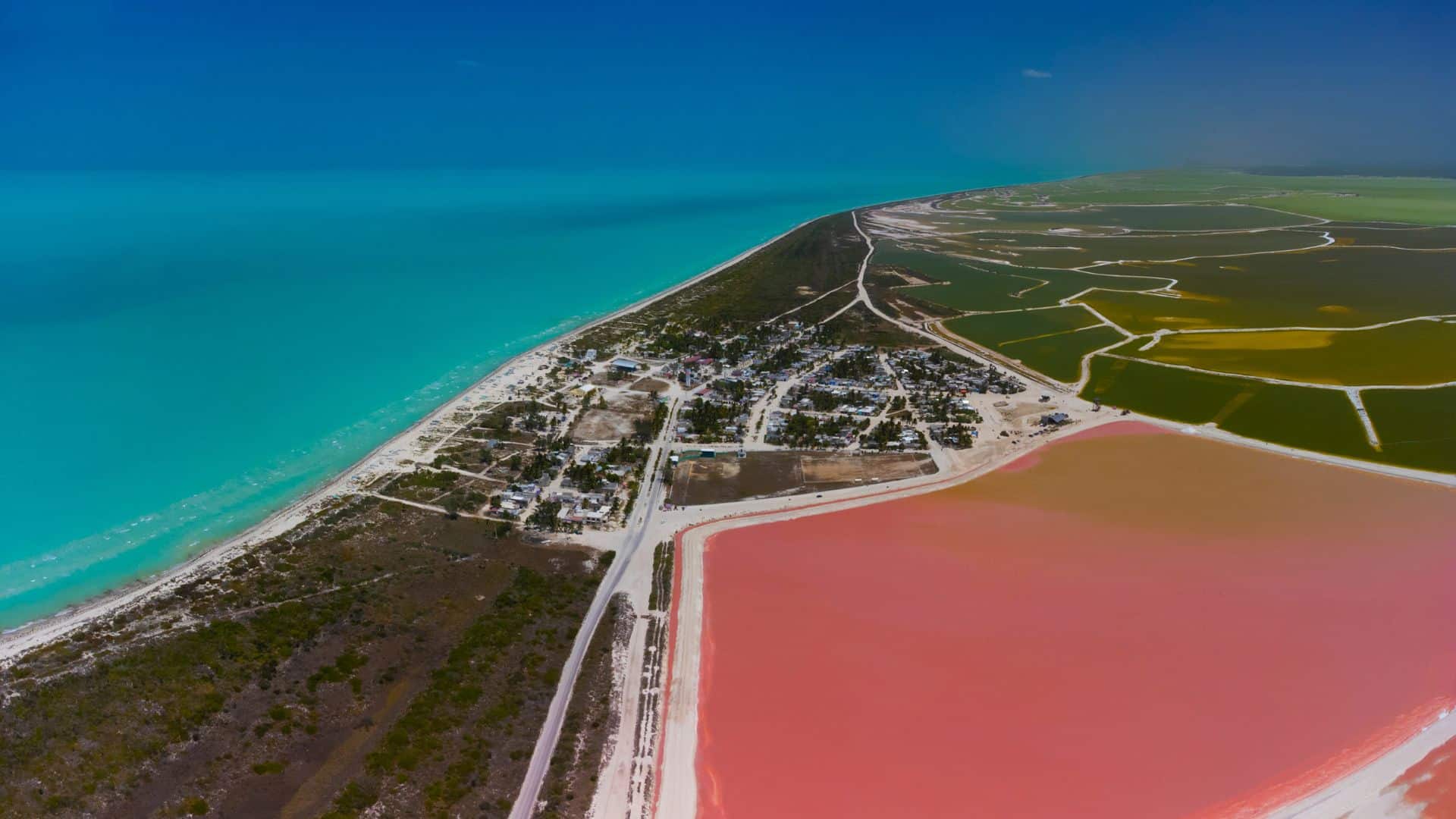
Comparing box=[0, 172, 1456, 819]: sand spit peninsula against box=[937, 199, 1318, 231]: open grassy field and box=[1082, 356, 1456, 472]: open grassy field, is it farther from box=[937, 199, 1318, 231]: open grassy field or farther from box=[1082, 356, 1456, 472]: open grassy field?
box=[937, 199, 1318, 231]: open grassy field

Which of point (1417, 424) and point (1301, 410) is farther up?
point (1301, 410)

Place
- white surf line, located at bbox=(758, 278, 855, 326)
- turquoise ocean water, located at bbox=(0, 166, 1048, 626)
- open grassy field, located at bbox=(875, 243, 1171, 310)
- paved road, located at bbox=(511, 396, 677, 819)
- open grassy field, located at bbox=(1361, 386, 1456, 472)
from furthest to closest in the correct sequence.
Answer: open grassy field, located at bbox=(875, 243, 1171, 310)
white surf line, located at bbox=(758, 278, 855, 326)
open grassy field, located at bbox=(1361, 386, 1456, 472)
turquoise ocean water, located at bbox=(0, 166, 1048, 626)
paved road, located at bbox=(511, 396, 677, 819)

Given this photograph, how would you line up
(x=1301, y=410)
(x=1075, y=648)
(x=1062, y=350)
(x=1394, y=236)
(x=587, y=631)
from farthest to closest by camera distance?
(x=1394, y=236) < (x=1062, y=350) < (x=1301, y=410) < (x=587, y=631) < (x=1075, y=648)

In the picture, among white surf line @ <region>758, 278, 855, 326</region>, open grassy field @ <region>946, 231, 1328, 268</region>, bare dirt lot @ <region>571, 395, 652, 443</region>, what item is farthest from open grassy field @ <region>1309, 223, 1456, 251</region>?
bare dirt lot @ <region>571, 395, 652, 443</region>

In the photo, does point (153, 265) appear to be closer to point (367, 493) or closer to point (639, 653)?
point (367, 493)

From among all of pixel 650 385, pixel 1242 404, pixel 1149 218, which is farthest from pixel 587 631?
pixel 1149 218

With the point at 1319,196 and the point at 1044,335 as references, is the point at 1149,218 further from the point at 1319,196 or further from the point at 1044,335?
the point at 1044,335

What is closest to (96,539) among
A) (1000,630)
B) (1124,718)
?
(1000,630)
